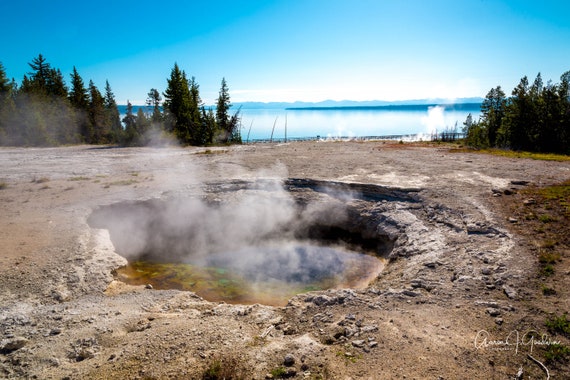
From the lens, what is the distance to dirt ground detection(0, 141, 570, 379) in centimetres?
520

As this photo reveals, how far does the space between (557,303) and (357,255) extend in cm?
693

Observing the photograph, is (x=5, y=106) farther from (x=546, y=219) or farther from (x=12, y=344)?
(x=546, y=219)

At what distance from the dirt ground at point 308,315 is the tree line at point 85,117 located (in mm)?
29102

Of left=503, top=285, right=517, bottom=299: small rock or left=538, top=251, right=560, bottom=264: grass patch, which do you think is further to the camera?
left=538, top=251, right=560, bottom=264: grass patch

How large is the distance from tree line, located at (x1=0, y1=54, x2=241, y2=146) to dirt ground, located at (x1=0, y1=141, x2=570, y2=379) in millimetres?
29102

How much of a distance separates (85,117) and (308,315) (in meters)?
55.4

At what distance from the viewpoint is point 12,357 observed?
5539 mm

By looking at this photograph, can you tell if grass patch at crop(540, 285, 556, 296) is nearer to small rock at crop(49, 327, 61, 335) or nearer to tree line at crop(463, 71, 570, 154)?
small rock at crop(49, 327, 61, 335)

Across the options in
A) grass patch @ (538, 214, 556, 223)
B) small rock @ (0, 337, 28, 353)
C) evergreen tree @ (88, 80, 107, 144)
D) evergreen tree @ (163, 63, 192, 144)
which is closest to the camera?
small rock @ (0, 337, 28, 353)

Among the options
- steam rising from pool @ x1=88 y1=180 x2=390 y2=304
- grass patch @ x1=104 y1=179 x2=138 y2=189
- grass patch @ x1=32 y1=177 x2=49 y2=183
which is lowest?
steam rising from pool @ x1=88 y1=180 x2=390 y2=304

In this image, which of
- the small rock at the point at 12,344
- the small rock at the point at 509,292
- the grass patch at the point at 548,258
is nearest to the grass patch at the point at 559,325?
the small rock at the point at 509,292

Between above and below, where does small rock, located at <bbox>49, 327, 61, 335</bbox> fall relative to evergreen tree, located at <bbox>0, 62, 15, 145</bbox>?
below

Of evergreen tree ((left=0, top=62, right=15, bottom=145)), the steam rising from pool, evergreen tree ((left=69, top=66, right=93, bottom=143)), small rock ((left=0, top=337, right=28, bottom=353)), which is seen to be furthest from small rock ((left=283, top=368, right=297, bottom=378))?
evergreen tree ((left=69, top=66, right=93, bottom=143))

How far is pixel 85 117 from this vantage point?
49250mm
